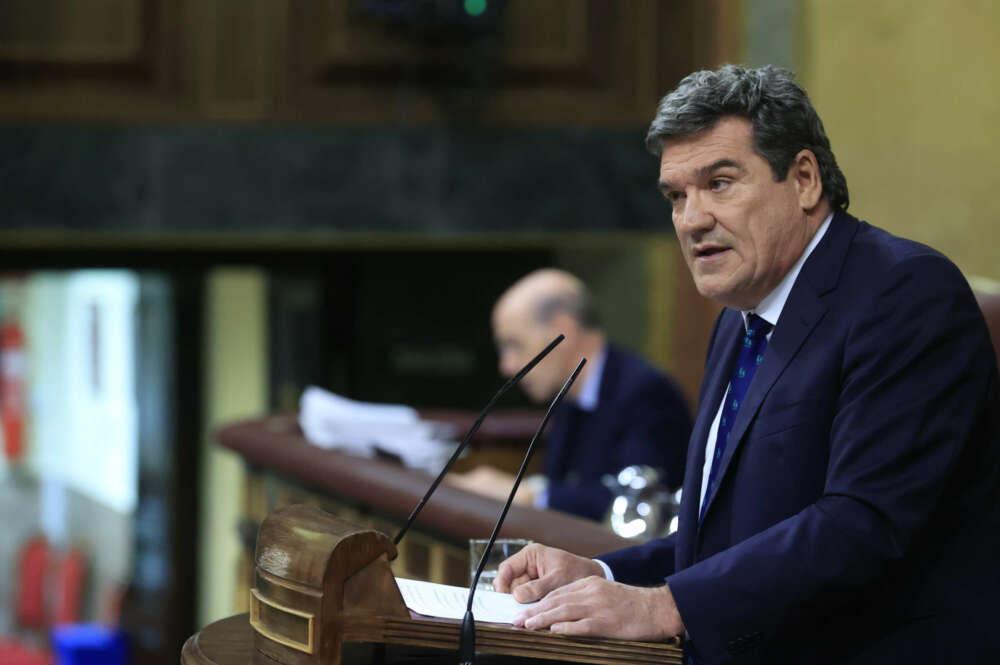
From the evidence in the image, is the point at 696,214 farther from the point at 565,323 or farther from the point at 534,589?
the point at 565,323

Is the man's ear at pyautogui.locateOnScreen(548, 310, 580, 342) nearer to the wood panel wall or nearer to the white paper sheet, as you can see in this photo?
the wood panel wall

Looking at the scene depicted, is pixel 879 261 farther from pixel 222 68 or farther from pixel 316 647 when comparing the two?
pixel 222 68

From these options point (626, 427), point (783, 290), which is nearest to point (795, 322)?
point (783, 290)

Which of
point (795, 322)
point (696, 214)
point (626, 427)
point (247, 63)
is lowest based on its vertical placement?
point (626, 427)

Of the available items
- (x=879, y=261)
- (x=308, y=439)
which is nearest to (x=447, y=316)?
(x=308, y=439)

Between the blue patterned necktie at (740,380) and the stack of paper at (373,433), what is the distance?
1877 millimetres

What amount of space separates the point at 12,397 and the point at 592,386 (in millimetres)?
3666

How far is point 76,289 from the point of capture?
255 inches

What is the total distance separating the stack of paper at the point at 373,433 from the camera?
12.0ft

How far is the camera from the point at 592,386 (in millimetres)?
4102

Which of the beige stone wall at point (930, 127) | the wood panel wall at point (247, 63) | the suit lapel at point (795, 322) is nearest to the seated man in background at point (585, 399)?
the beige stone wall at point (930, 127)

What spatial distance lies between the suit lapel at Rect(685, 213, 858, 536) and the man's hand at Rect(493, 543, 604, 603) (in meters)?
0.17

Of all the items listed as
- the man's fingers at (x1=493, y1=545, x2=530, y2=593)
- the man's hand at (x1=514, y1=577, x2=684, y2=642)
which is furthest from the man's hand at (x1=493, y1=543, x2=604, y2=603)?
Result: the man's hand at (x1=514, y1=577, x2=684, y2=642)

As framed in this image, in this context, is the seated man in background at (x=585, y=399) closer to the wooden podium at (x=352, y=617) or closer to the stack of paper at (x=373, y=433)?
the stack of paper at (x=373, y=433)
